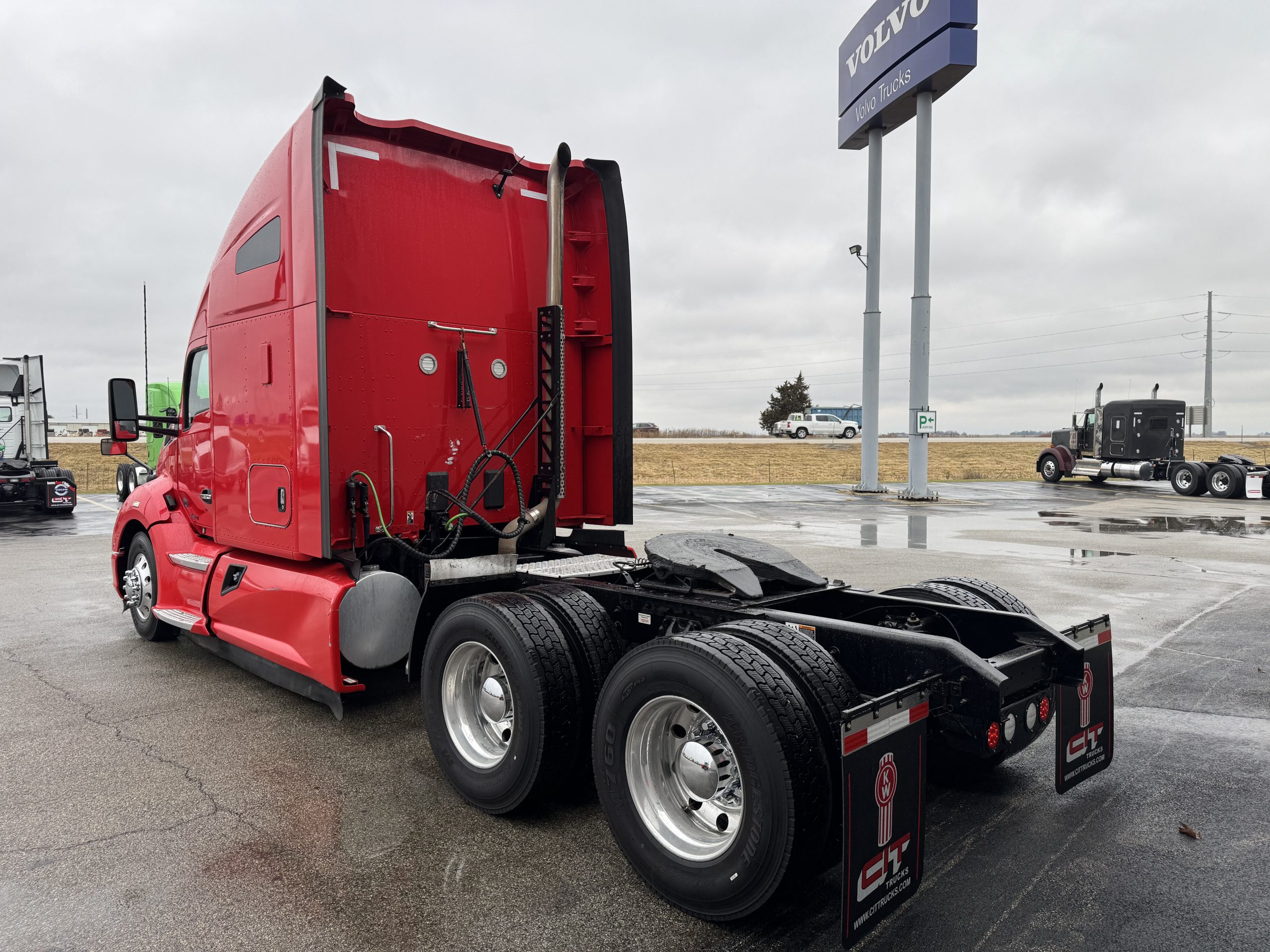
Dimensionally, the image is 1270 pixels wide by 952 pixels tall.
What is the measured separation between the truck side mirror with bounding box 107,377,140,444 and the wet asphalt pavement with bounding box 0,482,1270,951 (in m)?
1.66

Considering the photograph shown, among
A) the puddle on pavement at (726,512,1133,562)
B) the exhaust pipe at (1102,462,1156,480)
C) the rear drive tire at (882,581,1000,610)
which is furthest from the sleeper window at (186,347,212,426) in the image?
the exhaust pipe at (1102,462,1156,480)

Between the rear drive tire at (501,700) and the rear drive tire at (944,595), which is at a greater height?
the rear drive tire at (944,595)

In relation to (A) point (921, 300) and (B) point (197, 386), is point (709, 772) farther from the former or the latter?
(A) point (921, 300)

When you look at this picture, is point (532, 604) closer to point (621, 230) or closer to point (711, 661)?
point (711, 661)

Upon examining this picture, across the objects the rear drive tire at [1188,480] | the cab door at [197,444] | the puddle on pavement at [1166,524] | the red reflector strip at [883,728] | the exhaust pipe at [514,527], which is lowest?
the puddle on pavement at [1166,524]

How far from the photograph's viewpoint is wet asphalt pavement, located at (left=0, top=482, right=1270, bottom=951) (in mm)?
2750

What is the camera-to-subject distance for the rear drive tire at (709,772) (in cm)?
256

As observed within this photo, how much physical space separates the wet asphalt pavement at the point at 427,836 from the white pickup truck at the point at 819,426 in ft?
181

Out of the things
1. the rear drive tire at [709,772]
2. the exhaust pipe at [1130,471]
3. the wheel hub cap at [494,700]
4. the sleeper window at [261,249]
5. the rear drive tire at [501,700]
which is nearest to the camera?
the rear drive tire at [709,772]

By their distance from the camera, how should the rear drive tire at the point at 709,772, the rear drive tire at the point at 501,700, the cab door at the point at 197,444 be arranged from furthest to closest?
1. the cab door at the point at 197,444
2. the rear drive tire at the point at 501,700
3. the rear drive tire at the point at 709,772

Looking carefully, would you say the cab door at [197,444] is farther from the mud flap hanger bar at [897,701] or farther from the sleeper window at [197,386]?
the mud flap hanger bar at [897,701]

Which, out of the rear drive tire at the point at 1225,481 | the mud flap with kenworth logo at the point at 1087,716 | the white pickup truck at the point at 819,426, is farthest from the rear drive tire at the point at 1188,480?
the white pickup truck at the point at 819,426

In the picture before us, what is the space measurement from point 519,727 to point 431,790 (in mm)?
728

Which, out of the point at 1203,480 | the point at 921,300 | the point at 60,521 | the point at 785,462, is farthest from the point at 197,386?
the point at 785,462
